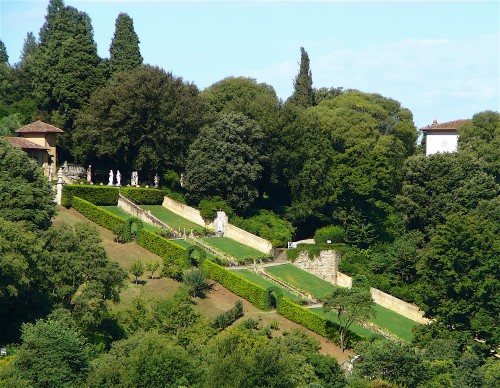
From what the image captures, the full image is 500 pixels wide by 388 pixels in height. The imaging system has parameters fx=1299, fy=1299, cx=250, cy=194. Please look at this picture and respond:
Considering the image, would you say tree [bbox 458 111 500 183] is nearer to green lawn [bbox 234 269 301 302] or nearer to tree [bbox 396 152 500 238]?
tree [bbox 396 152 500 238]

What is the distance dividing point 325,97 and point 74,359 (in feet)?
203

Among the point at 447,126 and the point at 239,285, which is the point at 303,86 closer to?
the point at 447,126

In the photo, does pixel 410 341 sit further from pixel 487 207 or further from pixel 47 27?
pixel 47 27

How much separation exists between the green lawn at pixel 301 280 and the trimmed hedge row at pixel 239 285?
5.46 m

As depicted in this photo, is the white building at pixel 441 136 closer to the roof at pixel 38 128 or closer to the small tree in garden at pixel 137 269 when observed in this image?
the roof at pixel 38 128

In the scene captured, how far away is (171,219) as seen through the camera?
82.8 m

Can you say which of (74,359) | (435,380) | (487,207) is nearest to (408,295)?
(487,207)

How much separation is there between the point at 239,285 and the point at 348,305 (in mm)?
7093

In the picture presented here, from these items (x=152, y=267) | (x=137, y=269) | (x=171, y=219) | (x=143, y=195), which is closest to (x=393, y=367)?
(x=137, y=269)

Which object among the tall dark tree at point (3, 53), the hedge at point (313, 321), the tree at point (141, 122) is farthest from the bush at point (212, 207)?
the tall dark tree at point (3, 53)

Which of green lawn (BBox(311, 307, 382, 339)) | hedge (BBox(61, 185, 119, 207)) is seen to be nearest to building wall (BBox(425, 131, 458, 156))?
hedge (BBox(61, 185, 119, 207))

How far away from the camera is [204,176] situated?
83.4 m

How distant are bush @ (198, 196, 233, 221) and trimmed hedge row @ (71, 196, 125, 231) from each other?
810 centimetres

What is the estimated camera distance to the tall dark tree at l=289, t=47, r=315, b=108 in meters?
103
